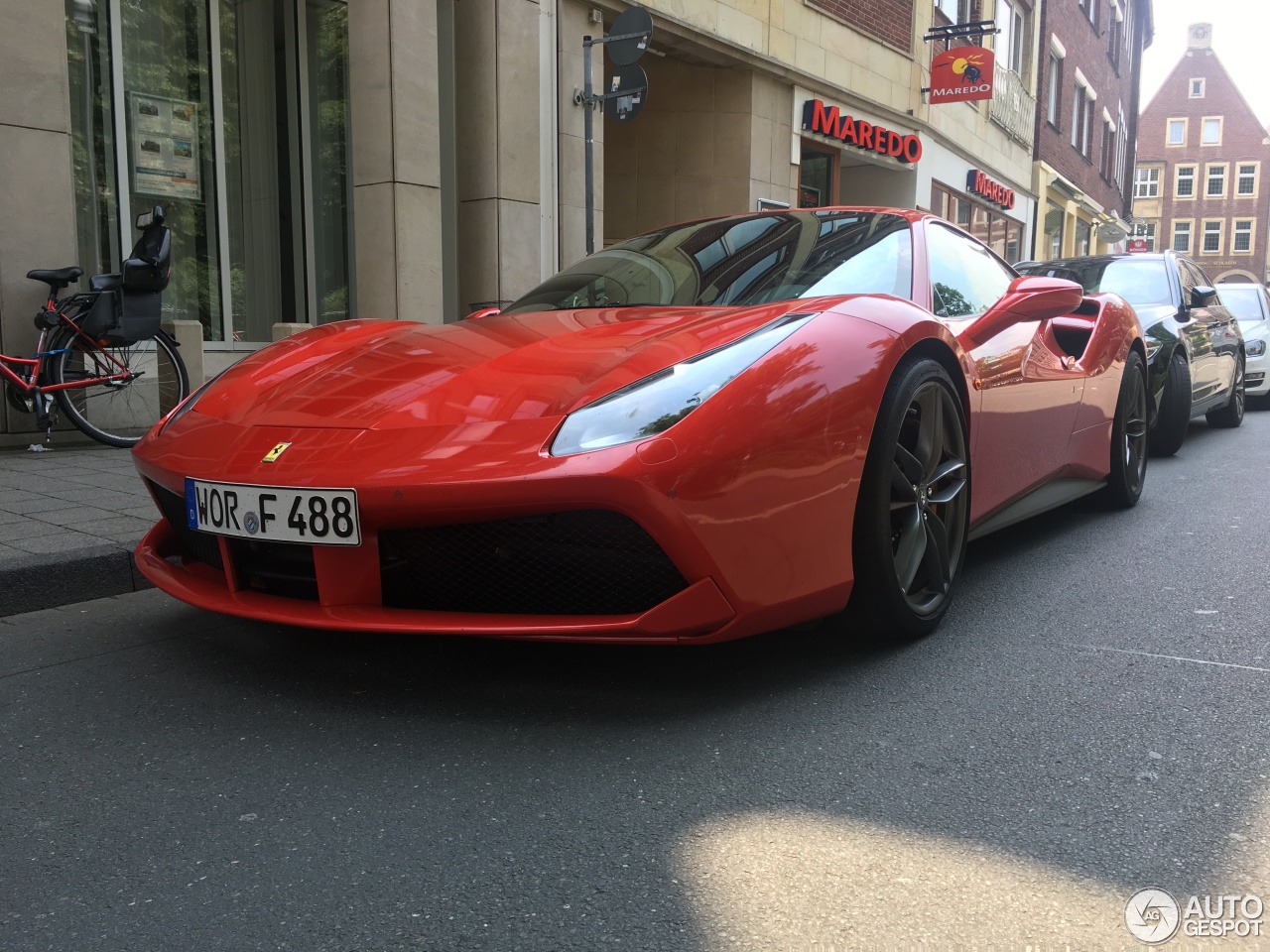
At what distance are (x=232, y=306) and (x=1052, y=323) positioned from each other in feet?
20.0

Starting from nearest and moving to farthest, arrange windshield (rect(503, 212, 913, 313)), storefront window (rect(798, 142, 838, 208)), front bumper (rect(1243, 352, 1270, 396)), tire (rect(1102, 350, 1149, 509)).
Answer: windshield (rect(503, 212, 913, 313))
tire (rect(1102, 350, 1149, 509))
front bumper (rect(1243, 352, 1270, 396))
storefront window (rect(798, 142, 838, 208))

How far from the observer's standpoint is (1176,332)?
657 cm

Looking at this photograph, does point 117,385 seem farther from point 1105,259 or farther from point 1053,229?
point 1053,229

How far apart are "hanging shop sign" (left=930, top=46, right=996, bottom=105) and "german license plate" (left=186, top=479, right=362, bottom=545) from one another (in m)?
14.5

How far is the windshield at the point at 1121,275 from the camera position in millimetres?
7152

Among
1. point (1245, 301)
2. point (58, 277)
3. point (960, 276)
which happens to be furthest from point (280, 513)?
point (1245, 301)

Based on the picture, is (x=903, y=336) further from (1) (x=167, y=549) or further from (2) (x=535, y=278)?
(2) (x=535, y=278)

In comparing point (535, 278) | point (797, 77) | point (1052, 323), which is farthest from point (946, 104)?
point (1052, 323)

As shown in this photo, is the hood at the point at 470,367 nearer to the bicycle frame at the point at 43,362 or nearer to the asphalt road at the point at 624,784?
the asphalt road at the point at 624,784

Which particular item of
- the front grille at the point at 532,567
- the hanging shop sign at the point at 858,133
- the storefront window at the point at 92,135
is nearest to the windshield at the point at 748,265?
the front grille at the point at 532,567

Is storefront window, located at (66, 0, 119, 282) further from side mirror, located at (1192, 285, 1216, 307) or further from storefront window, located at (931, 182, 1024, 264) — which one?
storefront window, located at (931, 182, 1024, 264)

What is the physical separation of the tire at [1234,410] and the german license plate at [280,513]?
8.40 metres

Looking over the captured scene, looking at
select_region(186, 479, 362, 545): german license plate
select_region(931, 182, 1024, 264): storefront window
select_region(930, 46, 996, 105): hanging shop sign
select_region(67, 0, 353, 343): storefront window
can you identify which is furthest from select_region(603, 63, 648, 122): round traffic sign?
select_region(930, 46, 996, 105): hanging shop sign

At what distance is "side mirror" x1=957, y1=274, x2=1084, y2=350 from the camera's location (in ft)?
11.0
